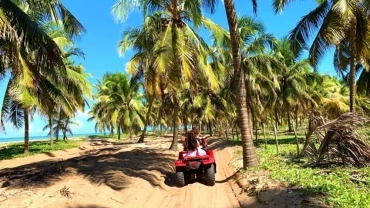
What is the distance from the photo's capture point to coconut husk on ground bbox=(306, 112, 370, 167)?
9.80m

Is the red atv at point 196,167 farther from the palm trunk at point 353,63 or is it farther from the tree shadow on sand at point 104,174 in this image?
the palm trunk at point 353,63

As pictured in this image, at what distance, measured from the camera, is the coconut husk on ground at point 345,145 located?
9.80 metres

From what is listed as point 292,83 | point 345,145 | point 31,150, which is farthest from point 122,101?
point 345,145

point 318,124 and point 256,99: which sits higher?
point 256,99

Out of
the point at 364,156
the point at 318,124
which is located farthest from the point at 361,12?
the point at 364,156

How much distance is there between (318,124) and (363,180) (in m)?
3.49

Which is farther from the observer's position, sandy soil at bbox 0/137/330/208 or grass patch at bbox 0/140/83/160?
grass patch at bbox 0/140/83/160

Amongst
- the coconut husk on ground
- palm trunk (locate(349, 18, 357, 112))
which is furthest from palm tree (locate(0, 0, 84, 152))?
palm trunk (locate(349, 18, 357, 112))

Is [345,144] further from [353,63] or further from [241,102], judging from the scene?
[353,63]

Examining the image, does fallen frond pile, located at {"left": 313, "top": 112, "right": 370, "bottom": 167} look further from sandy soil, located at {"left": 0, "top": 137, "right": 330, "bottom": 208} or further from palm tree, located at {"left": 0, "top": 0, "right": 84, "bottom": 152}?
palm tree, located at {"left": 0, "top": 0, "right": 84, "bottom": 152}

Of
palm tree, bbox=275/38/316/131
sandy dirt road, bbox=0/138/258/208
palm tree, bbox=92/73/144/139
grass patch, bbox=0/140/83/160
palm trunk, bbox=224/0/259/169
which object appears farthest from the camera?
palm tree, bbox=92/73/144/139

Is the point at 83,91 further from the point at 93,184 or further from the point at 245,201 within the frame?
the point at 245,201

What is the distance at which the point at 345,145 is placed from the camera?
Result: 9961 mm

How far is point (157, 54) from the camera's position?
14367 millimetres
